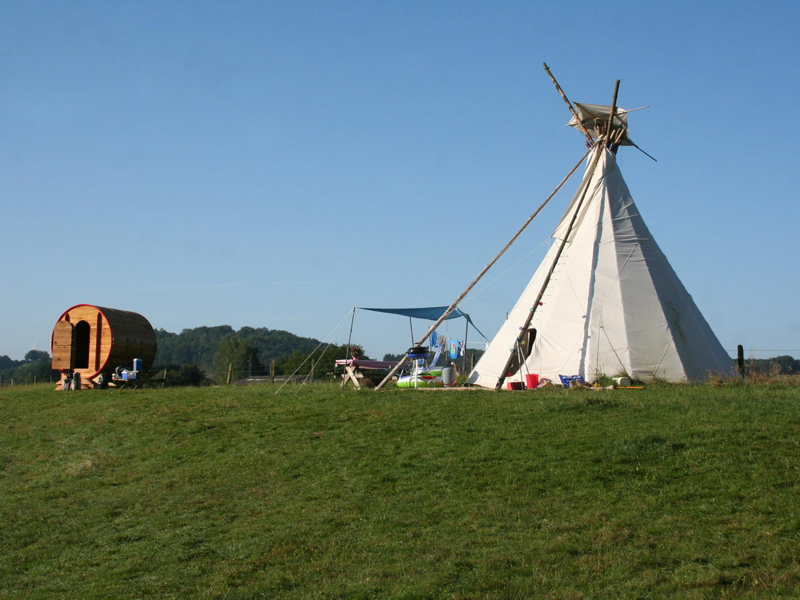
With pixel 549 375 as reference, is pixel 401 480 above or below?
below

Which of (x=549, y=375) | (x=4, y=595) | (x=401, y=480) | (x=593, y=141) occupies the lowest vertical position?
(x=4, y=595)

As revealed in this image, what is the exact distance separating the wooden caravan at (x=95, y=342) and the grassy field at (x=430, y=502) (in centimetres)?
866

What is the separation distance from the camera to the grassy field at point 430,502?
250 inches

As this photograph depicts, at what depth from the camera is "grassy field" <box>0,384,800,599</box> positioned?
6348 millimetres

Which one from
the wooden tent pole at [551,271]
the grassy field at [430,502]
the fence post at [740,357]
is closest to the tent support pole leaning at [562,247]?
the wooden tent pole at [551,271]

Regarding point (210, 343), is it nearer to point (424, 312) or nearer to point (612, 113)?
point (424, 312)

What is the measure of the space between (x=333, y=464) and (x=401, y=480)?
4.99 feet

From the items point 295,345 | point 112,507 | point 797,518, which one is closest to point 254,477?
point 112,507

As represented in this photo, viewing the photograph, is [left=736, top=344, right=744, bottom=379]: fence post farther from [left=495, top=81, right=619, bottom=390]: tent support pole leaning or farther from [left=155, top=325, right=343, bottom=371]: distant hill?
[left=155, top=325, right=343, bottom=371]: distant hill

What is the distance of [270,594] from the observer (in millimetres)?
6375

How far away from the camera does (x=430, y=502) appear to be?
8586 millimetres

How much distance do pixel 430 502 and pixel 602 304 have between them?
10193 mm

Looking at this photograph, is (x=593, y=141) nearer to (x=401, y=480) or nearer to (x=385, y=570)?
(x=401, y=480)

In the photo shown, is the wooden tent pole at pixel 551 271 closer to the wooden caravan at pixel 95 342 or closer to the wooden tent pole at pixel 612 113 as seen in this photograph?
the wooden tent pole at pixel 612 113
